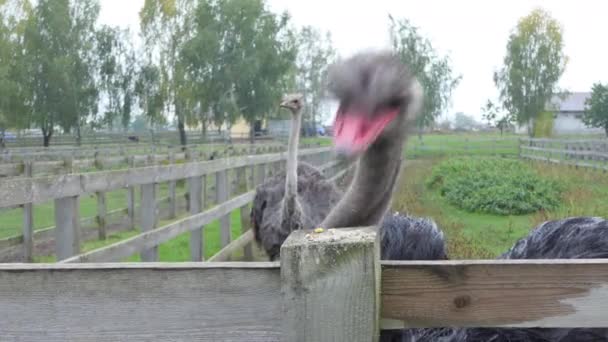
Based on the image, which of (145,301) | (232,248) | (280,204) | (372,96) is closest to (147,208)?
(280,204)

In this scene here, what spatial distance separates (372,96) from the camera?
2596 mm

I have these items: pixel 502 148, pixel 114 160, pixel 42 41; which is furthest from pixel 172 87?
pixel 114 160

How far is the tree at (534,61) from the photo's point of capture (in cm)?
5319

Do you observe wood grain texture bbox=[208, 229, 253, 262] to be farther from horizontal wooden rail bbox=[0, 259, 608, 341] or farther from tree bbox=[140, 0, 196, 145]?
tree bbox=[140, 0, 196, 145]

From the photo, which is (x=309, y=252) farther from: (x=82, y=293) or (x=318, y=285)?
(x=82, y=293)

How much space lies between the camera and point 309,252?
156 centimetres

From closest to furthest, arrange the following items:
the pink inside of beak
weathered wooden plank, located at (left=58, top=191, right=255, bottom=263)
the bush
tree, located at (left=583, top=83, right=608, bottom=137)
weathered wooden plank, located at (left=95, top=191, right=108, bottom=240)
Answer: the pink inside of beak
weathered wooden plank, located at (left=58, top=191, right=255, bottom=263)
weathered wooden plank, located at (left=95, top=191, right=108, bottom=240)
the bush
tree, located at (left=583, top=83, right=608, bottom=137)

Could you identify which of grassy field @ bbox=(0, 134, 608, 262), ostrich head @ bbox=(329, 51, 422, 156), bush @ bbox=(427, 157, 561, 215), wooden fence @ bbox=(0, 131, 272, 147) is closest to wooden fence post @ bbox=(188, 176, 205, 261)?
grassy field @ bbox=(0, 134, 608, 262)

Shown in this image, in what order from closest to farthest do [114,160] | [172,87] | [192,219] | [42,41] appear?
[192,219] → [114,160] → [42,41] → [172,87]

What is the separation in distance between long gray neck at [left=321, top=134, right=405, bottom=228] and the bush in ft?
34.4

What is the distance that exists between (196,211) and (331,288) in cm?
551

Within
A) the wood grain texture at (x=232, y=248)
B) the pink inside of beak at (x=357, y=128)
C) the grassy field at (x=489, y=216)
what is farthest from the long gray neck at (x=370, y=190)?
the grassy field at (x=489, y=216)

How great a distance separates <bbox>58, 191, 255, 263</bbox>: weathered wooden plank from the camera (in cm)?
420

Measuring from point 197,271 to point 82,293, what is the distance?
0.26 metres
